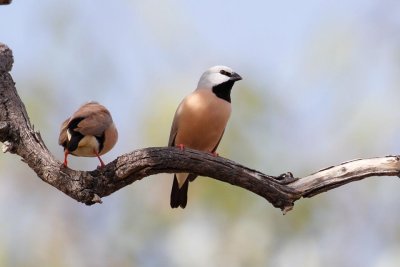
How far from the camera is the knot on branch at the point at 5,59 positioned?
5.95 m

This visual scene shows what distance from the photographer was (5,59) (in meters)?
5.99

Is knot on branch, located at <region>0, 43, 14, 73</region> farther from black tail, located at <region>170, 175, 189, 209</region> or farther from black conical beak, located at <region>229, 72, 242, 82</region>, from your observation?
black conical beak, located at <region>229, 72, 242, 82</region>

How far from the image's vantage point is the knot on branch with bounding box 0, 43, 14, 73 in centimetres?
595

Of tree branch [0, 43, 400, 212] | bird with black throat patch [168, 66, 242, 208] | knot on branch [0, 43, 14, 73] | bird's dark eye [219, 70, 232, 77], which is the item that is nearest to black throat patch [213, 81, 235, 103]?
bird with black throat patch [168, 66, 242, 208]

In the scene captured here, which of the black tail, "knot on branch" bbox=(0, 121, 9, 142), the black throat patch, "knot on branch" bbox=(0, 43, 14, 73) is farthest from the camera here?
the black tail

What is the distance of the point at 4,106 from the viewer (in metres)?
5.77

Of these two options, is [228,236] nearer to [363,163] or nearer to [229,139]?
[229,139]

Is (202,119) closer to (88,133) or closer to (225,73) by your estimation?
(225,73)

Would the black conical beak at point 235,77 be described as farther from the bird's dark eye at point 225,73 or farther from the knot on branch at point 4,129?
the knot on branch at point 4,129

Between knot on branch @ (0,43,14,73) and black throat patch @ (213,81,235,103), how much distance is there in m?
2.25

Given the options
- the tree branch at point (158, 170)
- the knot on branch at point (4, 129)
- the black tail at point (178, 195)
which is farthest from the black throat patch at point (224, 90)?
the knot on branch at point (4, 129)

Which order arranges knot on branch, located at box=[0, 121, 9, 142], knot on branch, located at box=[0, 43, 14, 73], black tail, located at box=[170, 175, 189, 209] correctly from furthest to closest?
black tail, located at box=[170, 175, 189, 209]
knot on branch, located at box=[0, 43, 14, 73]
knot on branch, located at box=[0, 121, 9, 142]

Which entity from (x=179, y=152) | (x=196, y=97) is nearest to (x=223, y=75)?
(x=196, y=97)

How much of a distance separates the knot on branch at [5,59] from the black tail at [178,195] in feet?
8.08
